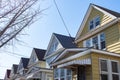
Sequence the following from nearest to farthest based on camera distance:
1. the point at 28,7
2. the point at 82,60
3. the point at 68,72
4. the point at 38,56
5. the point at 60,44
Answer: the point at 28,7, the point at 82,60, the point at 68,72, the point at 60,44, the point at 38,56

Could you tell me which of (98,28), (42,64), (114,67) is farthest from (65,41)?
(114,67)

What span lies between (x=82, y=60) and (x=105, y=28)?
16.9ft

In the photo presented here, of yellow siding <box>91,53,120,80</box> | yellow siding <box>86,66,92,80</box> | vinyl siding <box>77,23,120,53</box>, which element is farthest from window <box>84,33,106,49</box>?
yellow siding <box>86,66,92,80</box>

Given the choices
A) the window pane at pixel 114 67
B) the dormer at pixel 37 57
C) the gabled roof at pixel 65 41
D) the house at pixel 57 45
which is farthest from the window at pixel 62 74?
the dormer at pixel 37 57

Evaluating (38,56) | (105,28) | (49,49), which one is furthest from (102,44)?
(38,56)

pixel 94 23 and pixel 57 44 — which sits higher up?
pixel 94 23

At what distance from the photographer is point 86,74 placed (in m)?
12.8

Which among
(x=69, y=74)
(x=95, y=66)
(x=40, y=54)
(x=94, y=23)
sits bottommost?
(x=69, y=74)

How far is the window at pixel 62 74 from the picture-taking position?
1512 cm

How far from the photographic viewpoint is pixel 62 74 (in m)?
16.0

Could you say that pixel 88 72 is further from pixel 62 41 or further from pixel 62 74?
pixel 62 41

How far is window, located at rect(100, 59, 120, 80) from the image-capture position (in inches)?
505

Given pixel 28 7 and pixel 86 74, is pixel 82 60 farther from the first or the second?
pixel 28 7

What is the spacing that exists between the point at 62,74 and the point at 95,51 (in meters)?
4.22
